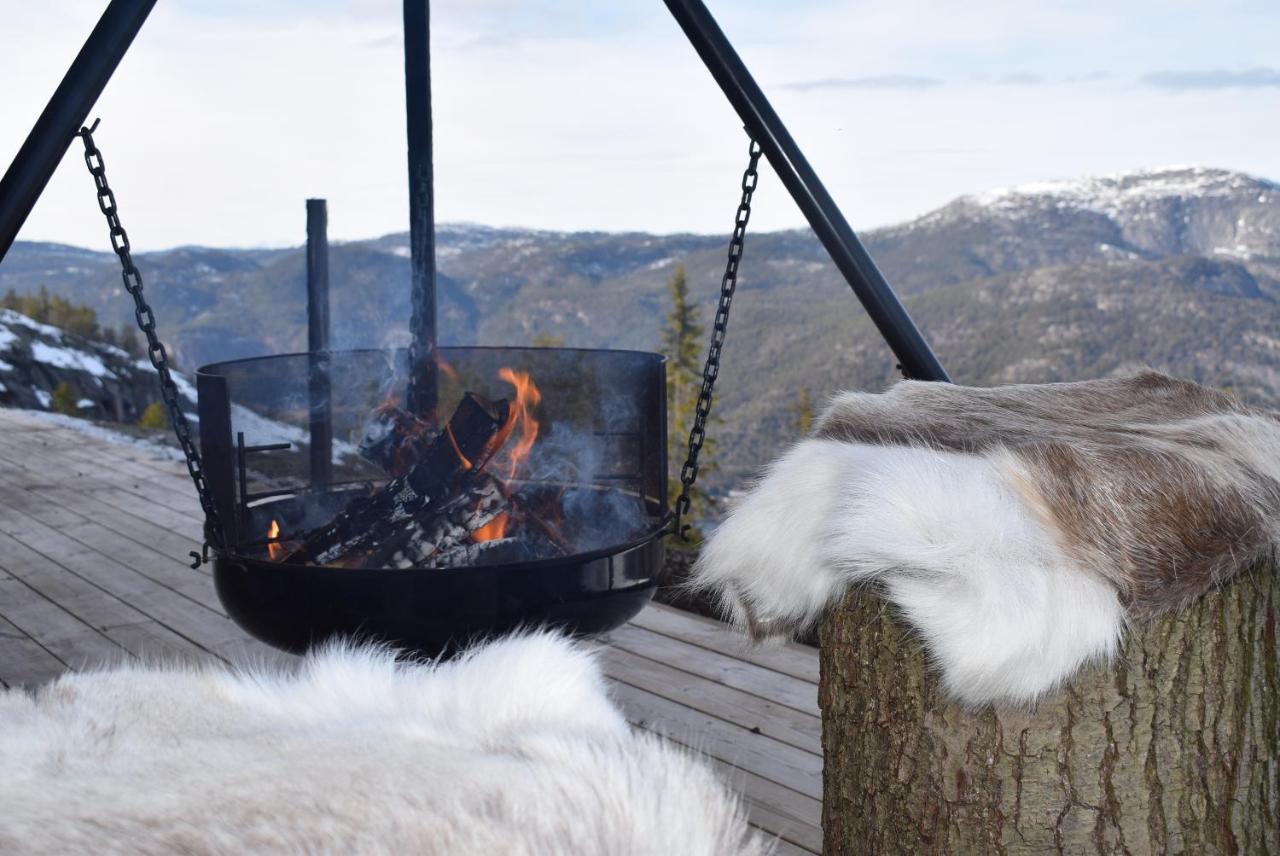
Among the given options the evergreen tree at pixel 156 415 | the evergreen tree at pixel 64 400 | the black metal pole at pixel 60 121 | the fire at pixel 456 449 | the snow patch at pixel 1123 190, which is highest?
the snow patch at pixel 1123 190

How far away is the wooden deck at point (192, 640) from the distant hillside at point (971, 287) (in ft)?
3.53

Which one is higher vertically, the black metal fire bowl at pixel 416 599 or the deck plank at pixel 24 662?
the black metal fire bowl at pixel 416 599

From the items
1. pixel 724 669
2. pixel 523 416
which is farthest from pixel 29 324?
pixel 724 669

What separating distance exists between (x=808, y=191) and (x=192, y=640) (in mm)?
1890

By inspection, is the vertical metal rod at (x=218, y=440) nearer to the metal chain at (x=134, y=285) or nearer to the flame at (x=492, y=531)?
the metal chain at (x=134, y=285)

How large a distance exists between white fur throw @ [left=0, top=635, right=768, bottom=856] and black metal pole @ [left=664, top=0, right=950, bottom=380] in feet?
3.28

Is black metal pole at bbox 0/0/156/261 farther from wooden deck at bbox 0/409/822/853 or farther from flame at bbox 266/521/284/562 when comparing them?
wooden deck at bbox 0/409/822/853

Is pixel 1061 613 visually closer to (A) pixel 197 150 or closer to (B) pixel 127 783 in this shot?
(B) pixel 127 783

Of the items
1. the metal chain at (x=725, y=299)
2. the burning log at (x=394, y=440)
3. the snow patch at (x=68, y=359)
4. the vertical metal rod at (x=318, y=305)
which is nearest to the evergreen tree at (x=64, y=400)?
the snow patch at (x=68, y=359)

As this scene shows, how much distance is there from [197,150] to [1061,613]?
7.72 ft

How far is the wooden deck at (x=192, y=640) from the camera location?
190 cm

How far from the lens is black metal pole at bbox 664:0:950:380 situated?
70.4 inches

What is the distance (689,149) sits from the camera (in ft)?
8.48

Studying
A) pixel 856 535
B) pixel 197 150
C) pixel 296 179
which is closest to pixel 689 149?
pixel 296 179
